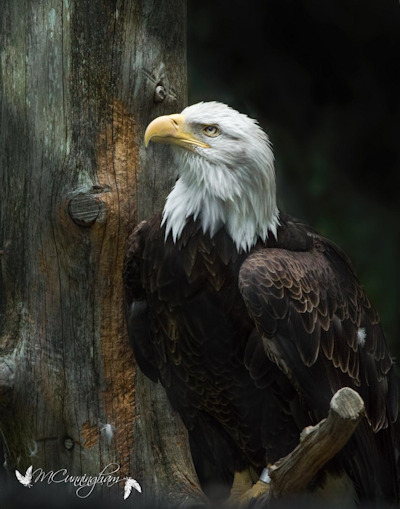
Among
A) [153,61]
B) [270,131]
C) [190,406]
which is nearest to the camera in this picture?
[153,61]

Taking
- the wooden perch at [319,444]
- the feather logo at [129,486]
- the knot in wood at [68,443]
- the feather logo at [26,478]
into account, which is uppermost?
the wooden perch at [319,444]

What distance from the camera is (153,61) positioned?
129 inches

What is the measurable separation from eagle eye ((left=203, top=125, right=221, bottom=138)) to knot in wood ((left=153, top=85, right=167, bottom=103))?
0.23m

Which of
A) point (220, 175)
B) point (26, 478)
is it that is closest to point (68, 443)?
point (26, 478)

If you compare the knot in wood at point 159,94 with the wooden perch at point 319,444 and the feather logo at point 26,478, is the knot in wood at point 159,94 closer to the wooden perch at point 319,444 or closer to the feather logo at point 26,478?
the wooden perch at point 319,444

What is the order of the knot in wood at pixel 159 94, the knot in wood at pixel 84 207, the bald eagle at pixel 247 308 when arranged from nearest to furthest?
the knot in wood at pixel 84 207 → the bald eagle at pixel 247 308 → the knot in wood at pixel 159 94

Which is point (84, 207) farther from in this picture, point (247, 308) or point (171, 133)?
point (247, 308)

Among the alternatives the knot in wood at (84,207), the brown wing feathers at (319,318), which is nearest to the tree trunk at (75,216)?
the knot in wood at (84,207)

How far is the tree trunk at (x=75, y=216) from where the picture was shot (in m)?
3.14

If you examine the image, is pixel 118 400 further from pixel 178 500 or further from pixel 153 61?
pixel 153 61

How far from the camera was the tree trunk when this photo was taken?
3145 millimetres

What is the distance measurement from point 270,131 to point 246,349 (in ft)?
6.83

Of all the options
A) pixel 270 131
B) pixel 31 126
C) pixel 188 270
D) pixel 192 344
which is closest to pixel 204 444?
pixel 192 344

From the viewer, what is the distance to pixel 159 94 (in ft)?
10.9
